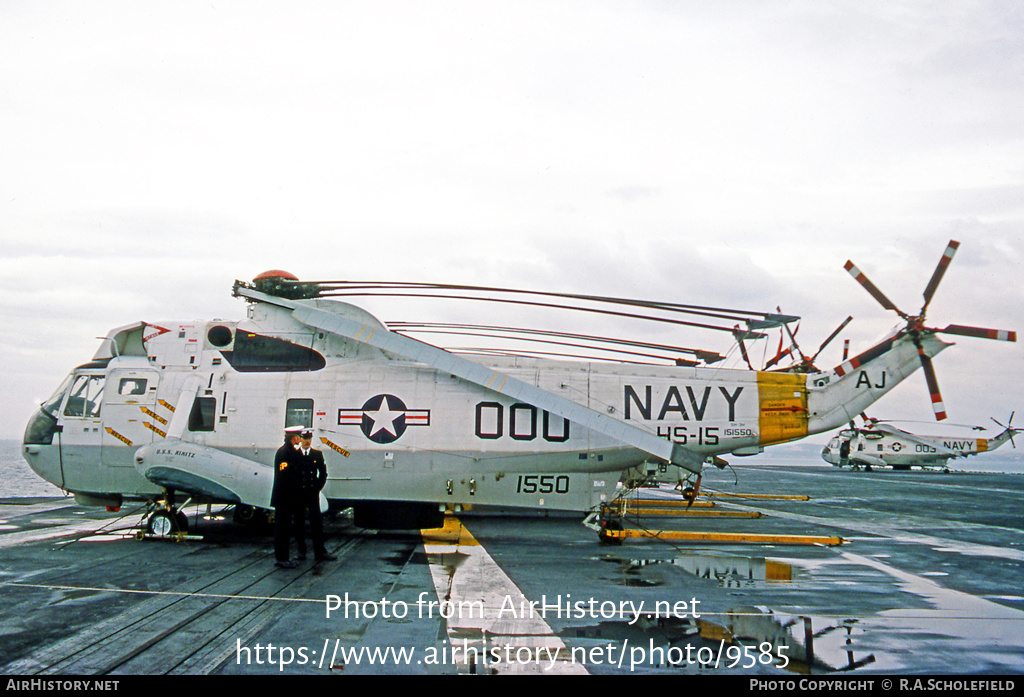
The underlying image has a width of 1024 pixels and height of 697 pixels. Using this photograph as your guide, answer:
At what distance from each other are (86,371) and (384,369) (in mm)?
6287

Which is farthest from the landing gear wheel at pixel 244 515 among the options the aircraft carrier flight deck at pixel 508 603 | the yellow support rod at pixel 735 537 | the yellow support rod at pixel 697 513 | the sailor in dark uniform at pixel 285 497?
the yellow support rod at pixel 697 513

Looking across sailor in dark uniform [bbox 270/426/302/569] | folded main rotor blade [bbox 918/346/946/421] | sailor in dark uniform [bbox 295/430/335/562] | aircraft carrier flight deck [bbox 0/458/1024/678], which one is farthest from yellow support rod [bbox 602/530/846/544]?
sailor in dark uniform [bbox 270/426/302/569]

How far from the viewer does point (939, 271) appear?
42.5ft

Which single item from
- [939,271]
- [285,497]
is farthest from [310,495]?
[939,271]

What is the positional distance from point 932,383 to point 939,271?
2140 millimetres

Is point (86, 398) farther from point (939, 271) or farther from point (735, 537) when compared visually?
point (939, 271)

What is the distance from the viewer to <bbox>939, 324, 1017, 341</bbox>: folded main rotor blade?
12194 mm

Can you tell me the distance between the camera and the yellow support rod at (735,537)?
13.6m

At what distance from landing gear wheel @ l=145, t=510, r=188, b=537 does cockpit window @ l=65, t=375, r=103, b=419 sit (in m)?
2.71

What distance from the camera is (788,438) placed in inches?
527

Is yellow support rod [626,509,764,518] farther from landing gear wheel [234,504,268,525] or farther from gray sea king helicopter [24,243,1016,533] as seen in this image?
landing gear wheel [234,504,268,525]

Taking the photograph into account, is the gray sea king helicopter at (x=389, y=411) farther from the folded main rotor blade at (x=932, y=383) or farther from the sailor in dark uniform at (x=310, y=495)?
the sailor in dark uniform at (x=310, y=495)

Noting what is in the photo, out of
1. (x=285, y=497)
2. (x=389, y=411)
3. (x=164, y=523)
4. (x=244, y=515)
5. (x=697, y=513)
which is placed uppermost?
(x=389, y=411)

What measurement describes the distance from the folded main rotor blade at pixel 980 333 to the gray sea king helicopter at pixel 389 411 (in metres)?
0.04
